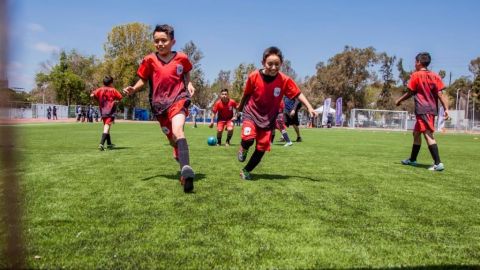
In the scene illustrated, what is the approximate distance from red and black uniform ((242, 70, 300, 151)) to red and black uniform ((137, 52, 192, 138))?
105cm

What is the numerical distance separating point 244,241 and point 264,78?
381cm

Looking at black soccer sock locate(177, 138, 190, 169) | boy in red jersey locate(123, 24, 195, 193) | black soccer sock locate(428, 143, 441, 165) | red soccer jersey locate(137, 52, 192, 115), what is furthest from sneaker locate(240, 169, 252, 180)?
black soccer sock locate(428, 143, 441, 165)

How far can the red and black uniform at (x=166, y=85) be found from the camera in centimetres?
601

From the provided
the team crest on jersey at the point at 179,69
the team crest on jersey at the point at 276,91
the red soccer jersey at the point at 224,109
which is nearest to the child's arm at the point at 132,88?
the team crest on jersey at the point at 179,69

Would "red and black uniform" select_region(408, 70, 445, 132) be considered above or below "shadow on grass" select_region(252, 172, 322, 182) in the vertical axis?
above

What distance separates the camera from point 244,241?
3166mm

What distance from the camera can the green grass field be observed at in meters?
2.80

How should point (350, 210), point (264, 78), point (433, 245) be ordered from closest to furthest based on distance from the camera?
point (433, 245)
point (350, 210)
point (264, 78)

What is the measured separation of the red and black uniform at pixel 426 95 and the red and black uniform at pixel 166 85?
4987 mm

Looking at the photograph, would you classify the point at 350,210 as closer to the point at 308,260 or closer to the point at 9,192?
the point at 308,260

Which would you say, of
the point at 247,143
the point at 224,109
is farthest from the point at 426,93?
the point at 224,109

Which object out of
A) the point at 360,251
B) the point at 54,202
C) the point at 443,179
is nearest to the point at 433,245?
the point at 360,251

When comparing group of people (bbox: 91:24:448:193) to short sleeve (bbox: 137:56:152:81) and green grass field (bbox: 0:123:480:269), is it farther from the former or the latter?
green grass field (bbox: 0:123:480:269)

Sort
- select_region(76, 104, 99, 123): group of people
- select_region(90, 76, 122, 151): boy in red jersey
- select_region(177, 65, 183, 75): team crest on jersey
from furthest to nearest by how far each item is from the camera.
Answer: select_region(76, 104, 99, 123): group of people < select_region(90, 76, 122, 151): boy in red jersey < select_region(177, 65, 183, 75): team crest on jersey
